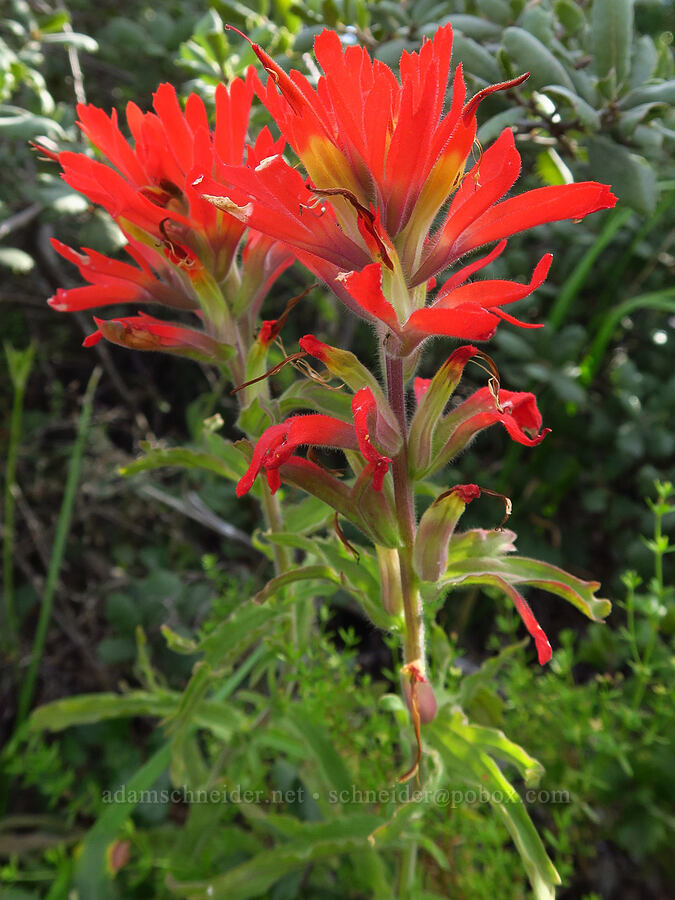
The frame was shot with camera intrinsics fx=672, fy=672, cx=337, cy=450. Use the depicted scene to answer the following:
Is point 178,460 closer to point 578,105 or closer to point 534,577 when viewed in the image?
point 534,577

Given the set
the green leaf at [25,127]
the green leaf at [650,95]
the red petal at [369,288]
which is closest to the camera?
the red petal at [369,288]

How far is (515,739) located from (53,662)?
1057mm

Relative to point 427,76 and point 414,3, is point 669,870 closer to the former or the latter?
point 427,76

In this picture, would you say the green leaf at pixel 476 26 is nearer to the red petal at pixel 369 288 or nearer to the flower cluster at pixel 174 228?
the flower cluster at pixel 174 228

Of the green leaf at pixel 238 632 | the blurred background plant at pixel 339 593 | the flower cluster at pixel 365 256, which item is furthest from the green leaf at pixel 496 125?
the green leaf at pixel 238 632

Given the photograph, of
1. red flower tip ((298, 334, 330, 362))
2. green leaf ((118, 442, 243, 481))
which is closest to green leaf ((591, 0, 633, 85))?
red flower tip ((298, 334, 330, 362))

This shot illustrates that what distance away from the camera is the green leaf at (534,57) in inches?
32.2

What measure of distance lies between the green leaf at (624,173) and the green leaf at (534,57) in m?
0.10

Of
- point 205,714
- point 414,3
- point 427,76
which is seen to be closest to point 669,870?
point 205,714

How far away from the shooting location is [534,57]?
0.82 meters

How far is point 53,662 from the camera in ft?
5.14

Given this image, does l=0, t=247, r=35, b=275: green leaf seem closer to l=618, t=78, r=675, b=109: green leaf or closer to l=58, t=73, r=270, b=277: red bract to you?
l=58, t=73, r=270, b=277: red bract

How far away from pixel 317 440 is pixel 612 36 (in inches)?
27.6

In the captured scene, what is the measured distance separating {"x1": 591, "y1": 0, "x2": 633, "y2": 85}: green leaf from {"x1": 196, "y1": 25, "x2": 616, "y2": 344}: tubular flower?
49 centimetres
